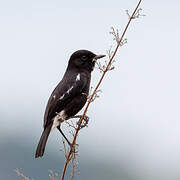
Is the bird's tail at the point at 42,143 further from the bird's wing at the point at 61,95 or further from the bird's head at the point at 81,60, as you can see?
the bird's head at the point at 81,60

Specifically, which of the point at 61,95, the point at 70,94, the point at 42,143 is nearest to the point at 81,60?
the point at 70,94

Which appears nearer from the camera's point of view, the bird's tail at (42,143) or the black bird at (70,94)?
the bird's tail at (42,143)

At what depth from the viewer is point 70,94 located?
870 centimetres

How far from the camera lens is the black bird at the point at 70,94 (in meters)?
8.48

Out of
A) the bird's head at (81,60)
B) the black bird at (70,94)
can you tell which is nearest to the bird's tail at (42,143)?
the black bird at (70,94)

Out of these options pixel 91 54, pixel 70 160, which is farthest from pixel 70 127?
pixel 91 54

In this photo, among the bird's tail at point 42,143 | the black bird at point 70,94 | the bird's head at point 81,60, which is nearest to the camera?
the bird's tail at point 42,143

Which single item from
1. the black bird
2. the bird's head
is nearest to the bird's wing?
the black bird

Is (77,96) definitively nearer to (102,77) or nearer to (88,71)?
(88,71)

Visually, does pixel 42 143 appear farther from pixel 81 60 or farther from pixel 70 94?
pixel 81 60

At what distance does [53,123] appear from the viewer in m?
8.52

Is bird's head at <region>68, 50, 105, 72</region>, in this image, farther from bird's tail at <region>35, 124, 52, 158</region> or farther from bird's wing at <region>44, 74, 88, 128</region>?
bird's tail at <region>35, 124, 52, 158</region>

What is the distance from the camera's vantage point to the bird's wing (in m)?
8.48

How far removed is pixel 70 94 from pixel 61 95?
0.62ft
